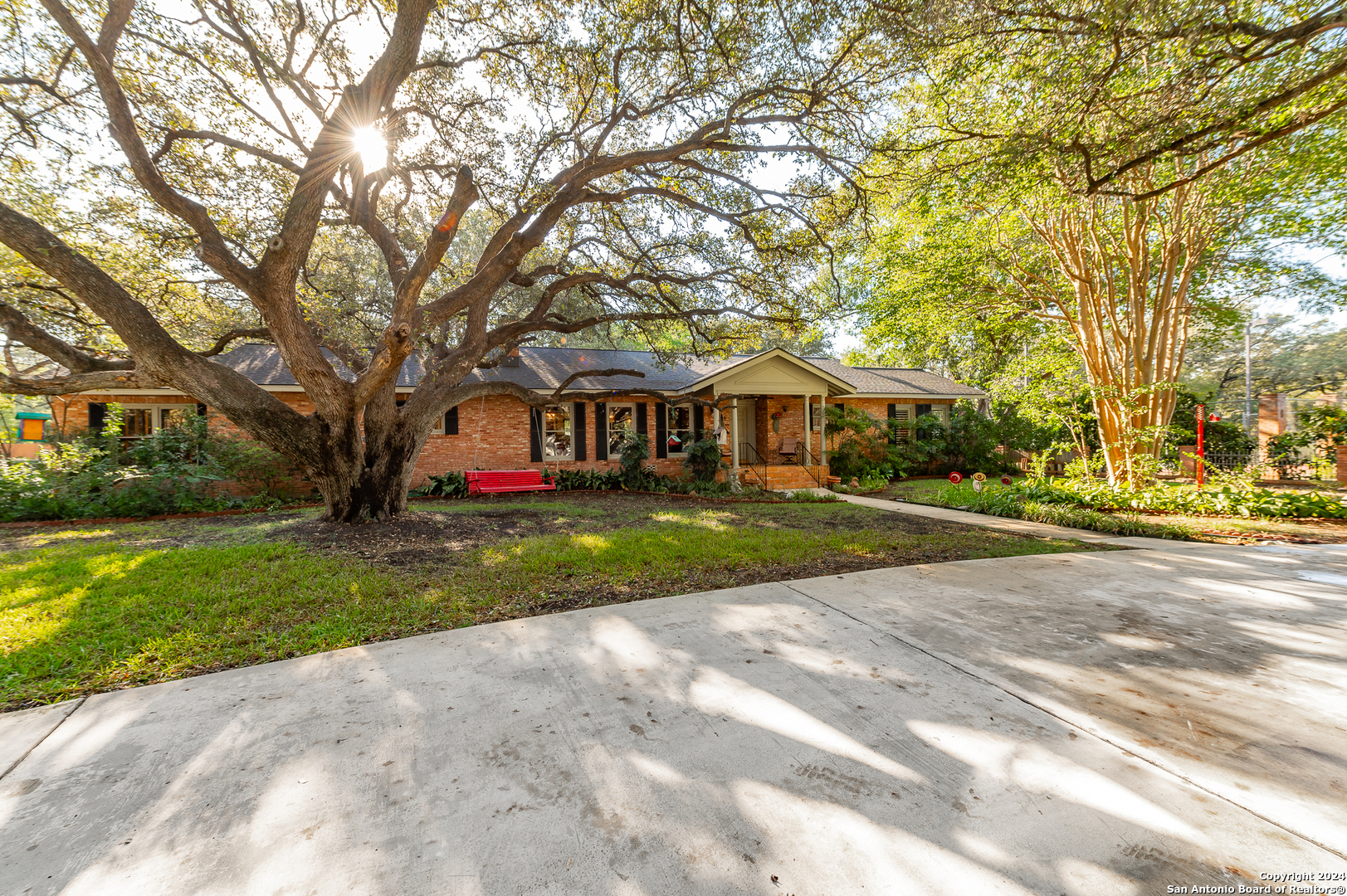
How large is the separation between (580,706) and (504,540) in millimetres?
4979

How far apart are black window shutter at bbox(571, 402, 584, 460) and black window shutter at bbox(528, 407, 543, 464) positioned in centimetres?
97

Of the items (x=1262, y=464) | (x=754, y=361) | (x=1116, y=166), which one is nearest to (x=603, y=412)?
(x=754, y=361)

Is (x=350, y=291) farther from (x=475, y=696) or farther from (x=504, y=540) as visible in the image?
(x=475, y=696)

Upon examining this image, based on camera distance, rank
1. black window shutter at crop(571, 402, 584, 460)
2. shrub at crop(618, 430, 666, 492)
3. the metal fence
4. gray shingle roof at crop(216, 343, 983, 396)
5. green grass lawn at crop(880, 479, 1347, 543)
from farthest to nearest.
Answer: black window shutter at crop(571, 402, 584, 460) → shrub at crop(618, 430, 666, 492) → gray shingle roof at crop(216, 343, 983, 396) → the metal fence → green grass lawn at crop(880, 479, 1347, 543)

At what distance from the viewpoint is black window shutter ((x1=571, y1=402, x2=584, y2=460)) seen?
1545cm

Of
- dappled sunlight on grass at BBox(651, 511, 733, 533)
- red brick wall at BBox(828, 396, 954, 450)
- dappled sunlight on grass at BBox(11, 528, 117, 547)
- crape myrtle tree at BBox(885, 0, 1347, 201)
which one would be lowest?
dappled sunlight on grass at BBox(651, 511, 733, 533)

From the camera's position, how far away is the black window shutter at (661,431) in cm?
1612

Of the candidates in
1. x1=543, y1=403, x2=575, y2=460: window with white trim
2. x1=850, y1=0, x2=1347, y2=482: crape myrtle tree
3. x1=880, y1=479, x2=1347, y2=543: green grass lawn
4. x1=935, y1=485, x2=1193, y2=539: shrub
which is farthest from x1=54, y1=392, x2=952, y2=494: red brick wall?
x1=880, y1=479, x2=1347, y2=543: green grass lawn

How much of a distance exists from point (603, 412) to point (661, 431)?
199 centimetres

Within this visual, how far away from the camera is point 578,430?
15.5 metres

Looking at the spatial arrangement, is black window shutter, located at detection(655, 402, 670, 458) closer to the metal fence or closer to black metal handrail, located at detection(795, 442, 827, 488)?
black metal handrail, located at detection(795, 442, 827, 488)

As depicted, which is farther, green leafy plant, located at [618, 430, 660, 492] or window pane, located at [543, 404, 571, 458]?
window pane, located at [543, 404, 571, 458]

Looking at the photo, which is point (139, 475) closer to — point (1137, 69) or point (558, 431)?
point (558, 431)

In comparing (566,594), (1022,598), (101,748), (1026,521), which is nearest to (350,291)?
(566,594)
